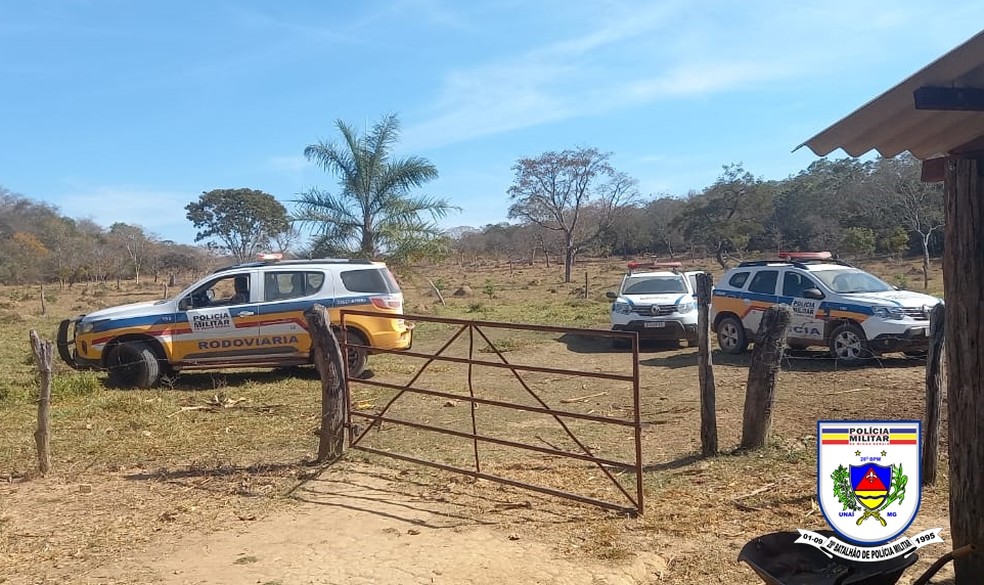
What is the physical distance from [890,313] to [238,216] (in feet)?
150

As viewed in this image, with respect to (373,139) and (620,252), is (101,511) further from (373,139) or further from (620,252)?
(620,252)

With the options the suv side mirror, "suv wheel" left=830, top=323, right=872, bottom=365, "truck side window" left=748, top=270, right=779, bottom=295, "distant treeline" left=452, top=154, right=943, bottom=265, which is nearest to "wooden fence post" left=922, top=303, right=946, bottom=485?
"suv wheel" left=830, top=323, right=872, bottom=365

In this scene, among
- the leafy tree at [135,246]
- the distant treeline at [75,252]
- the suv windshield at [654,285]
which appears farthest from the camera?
the leafy tree at [135,246]

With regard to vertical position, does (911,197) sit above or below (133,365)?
above

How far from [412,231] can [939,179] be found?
1816 centimetres

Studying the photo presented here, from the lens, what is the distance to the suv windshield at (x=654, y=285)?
15141mm

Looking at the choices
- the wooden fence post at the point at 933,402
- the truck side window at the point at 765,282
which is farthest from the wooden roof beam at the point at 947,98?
the truck side window at the point at 765,282

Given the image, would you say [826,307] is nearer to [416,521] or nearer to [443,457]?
[443,457]

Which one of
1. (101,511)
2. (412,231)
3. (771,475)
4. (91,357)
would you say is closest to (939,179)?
(771,475)

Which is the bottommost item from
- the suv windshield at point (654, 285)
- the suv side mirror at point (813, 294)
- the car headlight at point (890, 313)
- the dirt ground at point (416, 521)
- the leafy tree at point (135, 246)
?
the dirt ground at point (416, 521)

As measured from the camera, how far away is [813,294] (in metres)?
11.8

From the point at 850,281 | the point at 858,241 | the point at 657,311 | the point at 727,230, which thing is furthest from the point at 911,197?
the point at 850,281

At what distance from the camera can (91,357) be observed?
10781 millimetres

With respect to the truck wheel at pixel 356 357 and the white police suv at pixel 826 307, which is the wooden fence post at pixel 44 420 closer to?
the truck wheel at pixel 356 357
